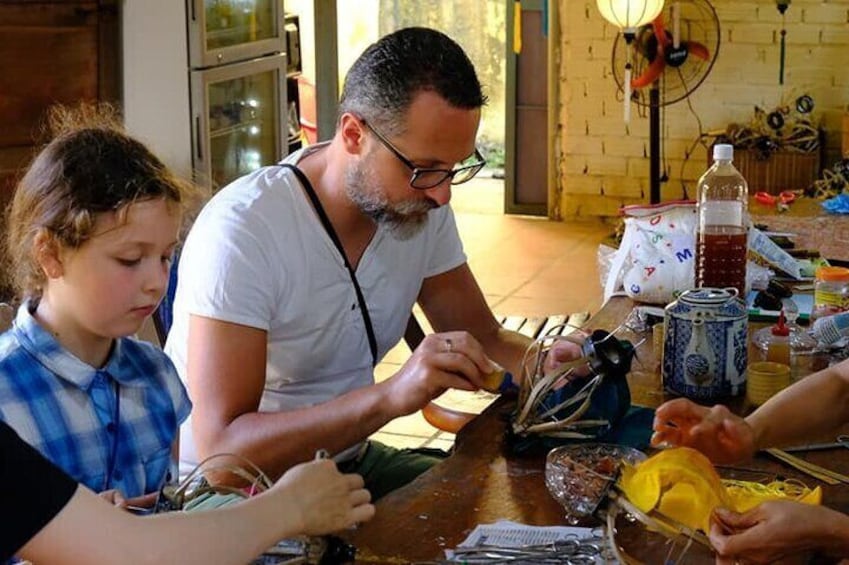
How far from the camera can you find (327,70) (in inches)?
275

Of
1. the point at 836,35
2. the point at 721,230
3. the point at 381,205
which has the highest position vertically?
the point at 836,35

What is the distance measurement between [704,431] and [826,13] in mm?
5400

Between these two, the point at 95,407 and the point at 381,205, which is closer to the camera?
the point at 95,407

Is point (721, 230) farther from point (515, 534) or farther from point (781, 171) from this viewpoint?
point (781, 171)

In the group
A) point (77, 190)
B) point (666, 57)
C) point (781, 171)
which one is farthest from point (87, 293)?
point (666, 57)

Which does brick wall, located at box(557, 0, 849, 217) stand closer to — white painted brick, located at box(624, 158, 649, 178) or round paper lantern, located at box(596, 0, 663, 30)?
white painted brick, located at box(624, 158, 649, 178)

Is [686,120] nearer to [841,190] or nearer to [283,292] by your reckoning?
[841,190]

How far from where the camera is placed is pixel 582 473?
6.16 feet

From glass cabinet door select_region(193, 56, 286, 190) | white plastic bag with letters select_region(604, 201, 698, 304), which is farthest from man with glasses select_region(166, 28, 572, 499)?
glass cabinet door select_region(193, 56, 286, 190)

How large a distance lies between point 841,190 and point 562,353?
2.39m

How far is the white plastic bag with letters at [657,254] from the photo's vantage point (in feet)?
9.66

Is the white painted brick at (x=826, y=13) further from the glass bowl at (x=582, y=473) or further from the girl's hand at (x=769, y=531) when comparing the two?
the girl's hand at (x=769, y=531)

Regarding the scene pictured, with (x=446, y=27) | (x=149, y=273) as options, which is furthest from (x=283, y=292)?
(x=446, y=27)

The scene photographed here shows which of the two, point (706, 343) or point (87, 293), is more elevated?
point (87, 293)
